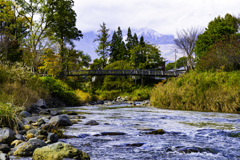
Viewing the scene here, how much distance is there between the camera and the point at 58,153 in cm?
501

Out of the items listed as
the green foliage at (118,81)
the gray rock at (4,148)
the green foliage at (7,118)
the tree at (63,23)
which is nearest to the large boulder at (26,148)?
the gray rock at (4,148)

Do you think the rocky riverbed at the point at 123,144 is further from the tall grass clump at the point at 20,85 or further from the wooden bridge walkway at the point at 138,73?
the wooden bridge walkway at the point at 138,73

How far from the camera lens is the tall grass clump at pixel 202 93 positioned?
1532cm

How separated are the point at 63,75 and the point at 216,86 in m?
24.7

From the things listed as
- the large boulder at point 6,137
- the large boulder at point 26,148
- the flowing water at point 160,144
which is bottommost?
the flowing water at point 160,144

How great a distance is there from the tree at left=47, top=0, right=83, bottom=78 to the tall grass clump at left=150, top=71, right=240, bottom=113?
1920 centimetres

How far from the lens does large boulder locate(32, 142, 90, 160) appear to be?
16.3 ft

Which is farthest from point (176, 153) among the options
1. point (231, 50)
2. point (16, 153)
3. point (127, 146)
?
point (231, 50)

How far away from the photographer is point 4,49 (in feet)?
86.9

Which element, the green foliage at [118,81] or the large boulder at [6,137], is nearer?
the large boulder at [6,137]

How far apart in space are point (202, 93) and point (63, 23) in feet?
78.9

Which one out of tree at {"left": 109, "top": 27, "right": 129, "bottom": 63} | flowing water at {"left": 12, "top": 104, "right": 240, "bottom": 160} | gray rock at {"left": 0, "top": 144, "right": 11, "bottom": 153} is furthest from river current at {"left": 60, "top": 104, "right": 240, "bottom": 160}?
tree at {"left": 109, "top": 27, "right": 129, "bottom": 63}

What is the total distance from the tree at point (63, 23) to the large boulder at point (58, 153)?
97.8 ft

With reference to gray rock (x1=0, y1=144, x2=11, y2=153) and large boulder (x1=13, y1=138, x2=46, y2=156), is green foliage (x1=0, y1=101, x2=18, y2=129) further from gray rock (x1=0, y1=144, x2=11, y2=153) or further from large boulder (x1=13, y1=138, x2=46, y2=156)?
large boulder (x1=13, y1=138, x2=46, y2=156)
